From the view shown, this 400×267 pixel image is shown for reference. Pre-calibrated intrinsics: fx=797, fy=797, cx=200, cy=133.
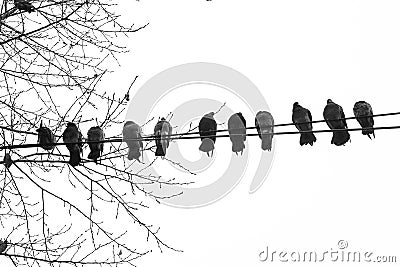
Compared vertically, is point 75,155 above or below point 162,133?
below

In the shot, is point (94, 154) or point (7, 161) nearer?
point (94, 154)

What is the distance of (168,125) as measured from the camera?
565cm

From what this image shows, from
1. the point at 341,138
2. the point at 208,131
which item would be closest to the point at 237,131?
the point at 208,131

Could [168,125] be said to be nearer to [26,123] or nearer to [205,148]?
[205,148]

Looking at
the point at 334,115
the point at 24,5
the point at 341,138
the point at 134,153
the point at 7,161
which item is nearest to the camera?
the point at 341,138

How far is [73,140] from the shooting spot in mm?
5672

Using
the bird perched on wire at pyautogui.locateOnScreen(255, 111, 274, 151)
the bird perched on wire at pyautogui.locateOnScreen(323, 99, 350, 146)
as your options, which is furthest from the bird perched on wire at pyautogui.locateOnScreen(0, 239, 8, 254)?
the bird perched on wire at pyautogui.locateOnScreen(323, 99, 350, 146)

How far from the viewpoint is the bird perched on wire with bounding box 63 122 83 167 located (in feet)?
18.5

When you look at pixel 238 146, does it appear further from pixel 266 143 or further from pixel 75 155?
pixel 75 155

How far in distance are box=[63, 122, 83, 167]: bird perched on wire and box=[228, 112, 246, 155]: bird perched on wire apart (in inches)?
42.7

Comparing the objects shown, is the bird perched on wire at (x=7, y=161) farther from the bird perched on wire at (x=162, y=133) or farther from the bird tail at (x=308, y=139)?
the bird tail at (x=308, y=139)

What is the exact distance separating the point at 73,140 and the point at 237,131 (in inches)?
46.5

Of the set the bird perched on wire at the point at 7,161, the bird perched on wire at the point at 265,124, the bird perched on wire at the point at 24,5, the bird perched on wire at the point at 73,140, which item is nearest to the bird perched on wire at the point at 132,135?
the bird perched on wire at the point at 73,140

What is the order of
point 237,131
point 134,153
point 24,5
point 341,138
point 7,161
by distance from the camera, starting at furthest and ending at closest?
point 24,5
point 7,161
point 134,153
point 237,131
point 341,138
